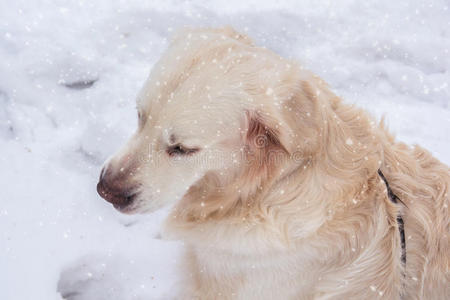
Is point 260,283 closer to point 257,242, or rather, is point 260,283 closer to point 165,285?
point 257,242

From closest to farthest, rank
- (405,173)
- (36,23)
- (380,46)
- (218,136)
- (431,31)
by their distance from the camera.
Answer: (218,136), (405,173), (36,23), (380,46), (431,31)

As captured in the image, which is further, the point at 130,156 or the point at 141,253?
the point at 141,253

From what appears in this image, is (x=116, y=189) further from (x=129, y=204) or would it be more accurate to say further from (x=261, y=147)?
(x=261, y=147)

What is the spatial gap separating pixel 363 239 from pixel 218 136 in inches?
34.1

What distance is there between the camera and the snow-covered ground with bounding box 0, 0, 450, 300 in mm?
3068

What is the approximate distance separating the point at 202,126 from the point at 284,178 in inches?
19.0

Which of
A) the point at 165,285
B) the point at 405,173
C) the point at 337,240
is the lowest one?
the point at 165,285

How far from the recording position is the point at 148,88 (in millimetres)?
2145

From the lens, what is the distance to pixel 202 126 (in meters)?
2.04

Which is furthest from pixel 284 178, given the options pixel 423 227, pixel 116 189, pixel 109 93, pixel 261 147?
pixel 109 93

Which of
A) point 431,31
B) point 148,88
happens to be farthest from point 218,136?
point 431,31

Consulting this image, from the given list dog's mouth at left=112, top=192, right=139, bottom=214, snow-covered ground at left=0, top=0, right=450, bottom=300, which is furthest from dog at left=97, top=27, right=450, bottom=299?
snow-covered ground at left=0, top=0, right=450, bottom=300

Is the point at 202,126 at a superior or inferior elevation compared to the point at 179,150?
superior

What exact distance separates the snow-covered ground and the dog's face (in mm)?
1122
